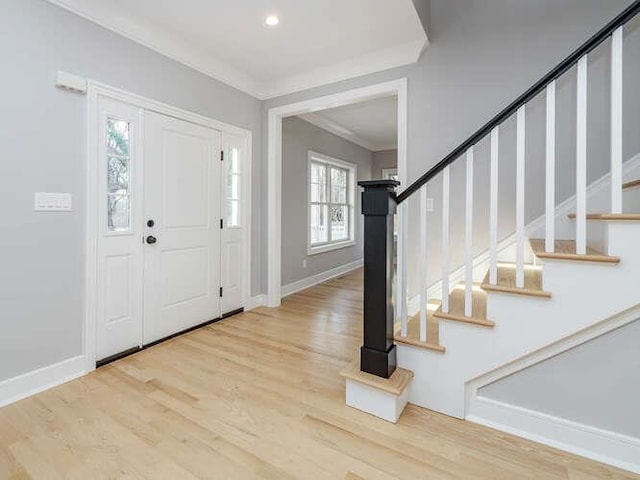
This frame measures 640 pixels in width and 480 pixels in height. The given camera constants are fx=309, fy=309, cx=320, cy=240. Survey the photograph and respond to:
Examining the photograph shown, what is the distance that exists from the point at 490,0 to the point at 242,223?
3.14m

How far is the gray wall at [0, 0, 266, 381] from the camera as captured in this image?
1.88m

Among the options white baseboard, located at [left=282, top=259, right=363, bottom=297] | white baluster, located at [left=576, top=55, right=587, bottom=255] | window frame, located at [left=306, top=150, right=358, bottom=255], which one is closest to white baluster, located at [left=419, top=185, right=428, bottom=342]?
white baluster, located at [left=576, top=55, right=587, bottom=255]

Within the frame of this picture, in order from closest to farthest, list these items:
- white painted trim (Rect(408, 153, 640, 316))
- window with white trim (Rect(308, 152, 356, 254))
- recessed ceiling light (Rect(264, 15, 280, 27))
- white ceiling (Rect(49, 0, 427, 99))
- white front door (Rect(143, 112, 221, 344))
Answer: white painted trim (Rect(408, 153, 640, 316)) < white ceiling (Rect(49, 0, 427, 99)) < recessed ceiling light (Rect(264, 15, 280, 27)) < white front door (Rect(143, 112, 221, 344)) < window with white trim (Rect(308, 152, 356, 254))

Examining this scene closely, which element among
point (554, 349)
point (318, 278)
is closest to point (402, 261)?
point (554, 349)

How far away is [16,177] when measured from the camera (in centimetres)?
190

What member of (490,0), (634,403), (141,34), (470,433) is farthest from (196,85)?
(634,403)

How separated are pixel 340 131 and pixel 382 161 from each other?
1877 mm

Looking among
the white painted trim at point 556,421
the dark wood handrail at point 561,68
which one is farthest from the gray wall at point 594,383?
the dark wood handrail at point 561,68

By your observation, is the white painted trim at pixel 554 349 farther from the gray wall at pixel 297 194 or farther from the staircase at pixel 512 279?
the gray wall at pixel 297 194

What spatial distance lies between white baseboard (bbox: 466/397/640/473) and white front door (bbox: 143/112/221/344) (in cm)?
253

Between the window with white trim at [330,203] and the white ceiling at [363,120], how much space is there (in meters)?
0.54

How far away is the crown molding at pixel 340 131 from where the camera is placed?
4887 millimetres

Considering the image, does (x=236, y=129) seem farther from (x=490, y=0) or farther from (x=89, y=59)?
(x=490, y=0)

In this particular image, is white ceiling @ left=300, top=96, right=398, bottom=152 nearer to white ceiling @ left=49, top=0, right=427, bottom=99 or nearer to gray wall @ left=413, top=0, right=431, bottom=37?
white ceiling @ left=49, top=0, right=427, bottom=99
